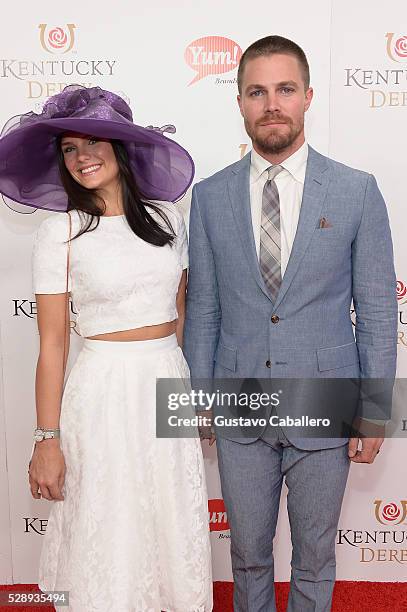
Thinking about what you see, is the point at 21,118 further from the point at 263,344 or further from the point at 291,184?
the point at 263,344

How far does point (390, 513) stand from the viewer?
270 cm

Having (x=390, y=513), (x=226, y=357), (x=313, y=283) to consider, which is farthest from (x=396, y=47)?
(x=390, y=513)

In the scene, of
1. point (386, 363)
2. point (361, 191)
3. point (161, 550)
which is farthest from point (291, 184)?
point (161, 550)

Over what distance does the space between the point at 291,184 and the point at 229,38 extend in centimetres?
84

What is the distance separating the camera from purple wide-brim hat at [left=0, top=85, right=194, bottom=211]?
1.79 metres

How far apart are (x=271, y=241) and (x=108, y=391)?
0.62 meters

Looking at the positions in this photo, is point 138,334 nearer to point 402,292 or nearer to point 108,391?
point 108,391

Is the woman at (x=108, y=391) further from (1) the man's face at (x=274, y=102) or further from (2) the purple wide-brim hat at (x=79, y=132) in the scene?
(1) the man's face at (x=274, y=102)

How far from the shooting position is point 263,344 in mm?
1873

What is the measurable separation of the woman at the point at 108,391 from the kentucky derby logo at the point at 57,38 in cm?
70

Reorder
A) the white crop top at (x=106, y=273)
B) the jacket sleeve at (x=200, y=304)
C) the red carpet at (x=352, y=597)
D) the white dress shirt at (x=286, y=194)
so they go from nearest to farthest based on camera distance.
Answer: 1. the white crop top at (x=106, y=273)
2. the white dress shirt at (x=286, y=194)
3. the jacket sleeve at (x=200, y=304)
4. the red carpet at (x=352, y=597)

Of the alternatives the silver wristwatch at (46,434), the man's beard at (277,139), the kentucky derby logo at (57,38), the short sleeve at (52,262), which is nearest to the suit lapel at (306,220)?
the man's beard at (277,139)

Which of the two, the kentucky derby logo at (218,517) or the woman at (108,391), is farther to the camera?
the kentucky derby logo at (218,517)

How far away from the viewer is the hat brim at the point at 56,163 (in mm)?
1822
